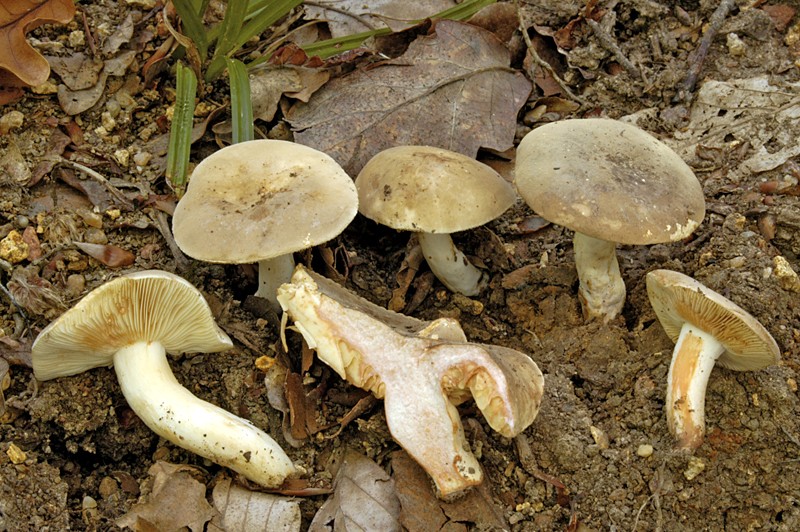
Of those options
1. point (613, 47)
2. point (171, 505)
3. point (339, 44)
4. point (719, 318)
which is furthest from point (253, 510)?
point (613, 47)

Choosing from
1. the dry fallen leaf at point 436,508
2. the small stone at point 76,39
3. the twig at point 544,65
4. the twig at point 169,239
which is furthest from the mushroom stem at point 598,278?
the small stone at point 76,39

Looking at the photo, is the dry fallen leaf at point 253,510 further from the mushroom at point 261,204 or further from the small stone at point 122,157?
the small stone at point 122,157

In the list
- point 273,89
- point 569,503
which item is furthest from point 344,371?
point 273,89

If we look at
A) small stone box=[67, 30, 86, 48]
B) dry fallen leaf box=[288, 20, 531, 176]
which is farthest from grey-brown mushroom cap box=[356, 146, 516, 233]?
small stone box=[67, 30, 86, 48]

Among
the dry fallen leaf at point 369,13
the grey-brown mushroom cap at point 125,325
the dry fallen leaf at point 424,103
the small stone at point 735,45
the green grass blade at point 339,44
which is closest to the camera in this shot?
the grey-brown mushroom cap at point 125,325

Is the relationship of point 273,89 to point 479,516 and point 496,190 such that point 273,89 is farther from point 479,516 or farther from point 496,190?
point 479,516

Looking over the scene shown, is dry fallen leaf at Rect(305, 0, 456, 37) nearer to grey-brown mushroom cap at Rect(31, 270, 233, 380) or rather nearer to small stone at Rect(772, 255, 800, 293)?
grey-brown mushroom cap at Rect(31, 270, 233, 380)
